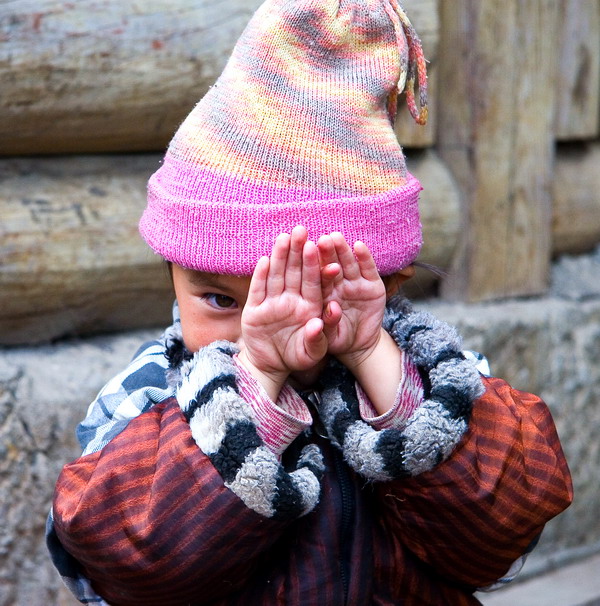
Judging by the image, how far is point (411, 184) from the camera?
4.77 ft

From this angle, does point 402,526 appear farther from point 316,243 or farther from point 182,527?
point 316,243

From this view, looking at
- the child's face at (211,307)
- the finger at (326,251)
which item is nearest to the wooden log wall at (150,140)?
the child's face at (211,307)

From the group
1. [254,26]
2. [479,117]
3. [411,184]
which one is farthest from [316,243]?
[479,117]

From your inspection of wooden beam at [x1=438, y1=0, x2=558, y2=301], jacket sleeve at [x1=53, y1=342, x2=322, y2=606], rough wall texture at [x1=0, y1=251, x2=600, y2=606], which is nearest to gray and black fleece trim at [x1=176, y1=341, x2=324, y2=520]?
jacket sleeve at [x1=53, y1=342, x2=322, y2=606]

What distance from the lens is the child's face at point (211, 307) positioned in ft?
4.43

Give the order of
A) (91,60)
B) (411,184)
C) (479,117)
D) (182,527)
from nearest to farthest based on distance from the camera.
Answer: (182,527)
(411,184)
(91,60)
(479,117)

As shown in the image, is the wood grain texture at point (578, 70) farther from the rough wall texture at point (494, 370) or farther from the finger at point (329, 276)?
the finger at point (329, 276)

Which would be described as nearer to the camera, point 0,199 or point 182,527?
point 182,527

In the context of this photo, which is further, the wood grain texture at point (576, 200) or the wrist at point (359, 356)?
the wood grain texture at point (576, 200)

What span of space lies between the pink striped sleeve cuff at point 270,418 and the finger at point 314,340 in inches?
3.3

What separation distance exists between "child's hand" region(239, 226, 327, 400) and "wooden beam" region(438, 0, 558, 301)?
5.33ft

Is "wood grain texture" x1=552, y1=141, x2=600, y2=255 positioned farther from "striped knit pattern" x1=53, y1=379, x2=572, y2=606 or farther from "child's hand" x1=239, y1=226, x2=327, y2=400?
"child's hand" x1=239, y1=226, x2=327, y2=400

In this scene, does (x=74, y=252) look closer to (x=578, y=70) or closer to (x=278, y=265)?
(x=278, y=265)

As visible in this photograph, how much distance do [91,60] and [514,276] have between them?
150 cm
